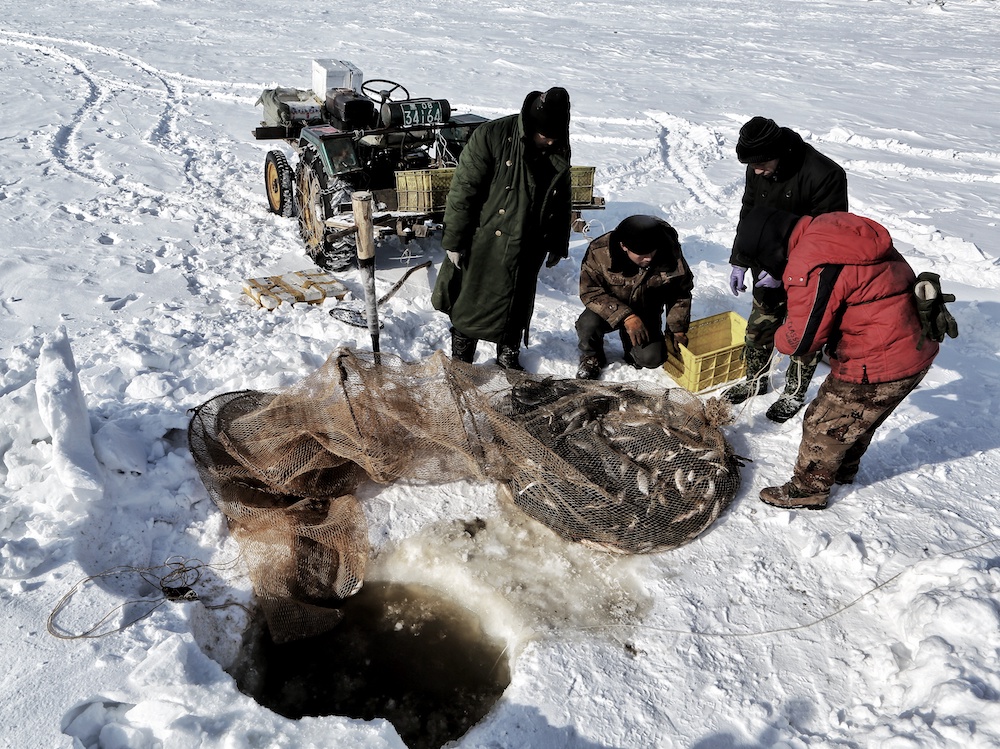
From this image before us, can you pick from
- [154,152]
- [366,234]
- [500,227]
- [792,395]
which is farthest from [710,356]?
[154,152]

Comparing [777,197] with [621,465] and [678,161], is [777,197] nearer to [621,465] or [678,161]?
[621,465]

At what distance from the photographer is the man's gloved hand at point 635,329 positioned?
477 centimetres

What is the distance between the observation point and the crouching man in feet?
Answer: 15.5

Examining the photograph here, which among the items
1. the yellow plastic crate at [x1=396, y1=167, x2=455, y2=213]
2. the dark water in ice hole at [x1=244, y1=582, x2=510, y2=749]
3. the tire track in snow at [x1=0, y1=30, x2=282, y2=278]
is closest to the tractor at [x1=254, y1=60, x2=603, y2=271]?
the yellow plastic crate at [x1=396, y1=167, x2=455, y2=213]

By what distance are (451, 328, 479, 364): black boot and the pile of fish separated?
725 millimetres

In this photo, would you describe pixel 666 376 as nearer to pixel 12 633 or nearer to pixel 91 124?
pixel 12 633

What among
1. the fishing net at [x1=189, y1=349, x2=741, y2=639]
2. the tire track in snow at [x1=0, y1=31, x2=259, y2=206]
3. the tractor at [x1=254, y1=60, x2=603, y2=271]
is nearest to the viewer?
the fishing net at [x1=189, y1=349, x2=741, y2=639]

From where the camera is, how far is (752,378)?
4.81 m

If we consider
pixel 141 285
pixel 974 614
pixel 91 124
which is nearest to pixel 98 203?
pixel 141 285

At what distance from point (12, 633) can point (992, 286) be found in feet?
25.8

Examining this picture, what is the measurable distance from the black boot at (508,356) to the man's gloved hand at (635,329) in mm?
817

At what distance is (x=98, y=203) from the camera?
7688 mm

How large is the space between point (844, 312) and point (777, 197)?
1.18 metres

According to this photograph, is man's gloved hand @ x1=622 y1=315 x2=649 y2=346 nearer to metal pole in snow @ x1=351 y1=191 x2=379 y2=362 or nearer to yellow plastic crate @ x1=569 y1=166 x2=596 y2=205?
metal pole in snow @ x1=351 y1=191 x2=379 y2=362
